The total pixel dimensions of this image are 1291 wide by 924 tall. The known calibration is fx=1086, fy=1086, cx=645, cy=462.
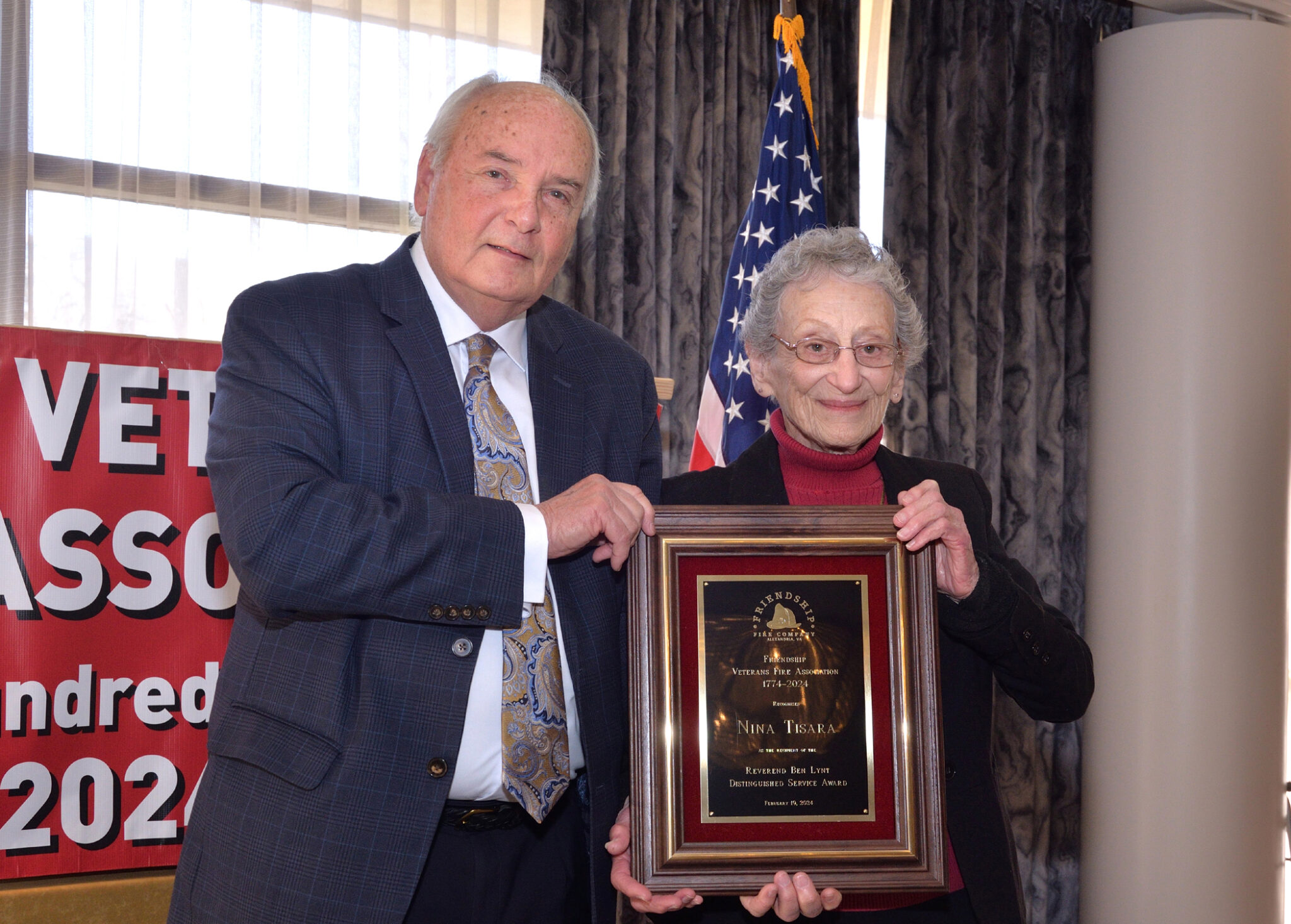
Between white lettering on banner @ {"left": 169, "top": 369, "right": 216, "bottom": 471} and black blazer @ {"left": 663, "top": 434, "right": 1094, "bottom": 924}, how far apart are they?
1595 millimetres

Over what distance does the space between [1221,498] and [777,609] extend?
11.7ft

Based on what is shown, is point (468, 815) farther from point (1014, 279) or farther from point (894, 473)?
point (1014, 279)

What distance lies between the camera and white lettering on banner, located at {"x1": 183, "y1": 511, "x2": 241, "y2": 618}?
3.03 meters

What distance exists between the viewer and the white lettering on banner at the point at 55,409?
9.52ft

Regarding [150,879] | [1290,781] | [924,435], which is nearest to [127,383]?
[150,879]

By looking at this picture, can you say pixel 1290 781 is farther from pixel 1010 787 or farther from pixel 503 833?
pixel 503 833

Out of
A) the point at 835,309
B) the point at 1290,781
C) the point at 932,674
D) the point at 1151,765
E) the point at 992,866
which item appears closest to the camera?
the point at 932,674

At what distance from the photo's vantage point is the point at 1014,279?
16.7ft

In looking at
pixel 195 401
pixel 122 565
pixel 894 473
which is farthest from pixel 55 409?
pixel 894 473

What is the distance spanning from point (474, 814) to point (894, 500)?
0.98 m

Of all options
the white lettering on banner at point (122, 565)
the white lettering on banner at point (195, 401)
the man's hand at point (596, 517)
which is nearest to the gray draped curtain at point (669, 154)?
the white lettering on banner at point (195, 401)

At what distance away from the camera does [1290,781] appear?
15.9 ft

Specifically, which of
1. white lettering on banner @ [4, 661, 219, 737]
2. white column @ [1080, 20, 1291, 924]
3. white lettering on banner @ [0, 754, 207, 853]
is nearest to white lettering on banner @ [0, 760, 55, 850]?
white lettering on banner @ [0, 754, 207, 853]

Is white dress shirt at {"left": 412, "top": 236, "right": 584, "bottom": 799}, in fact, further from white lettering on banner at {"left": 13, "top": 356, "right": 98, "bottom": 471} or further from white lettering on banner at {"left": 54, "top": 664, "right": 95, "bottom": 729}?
white lettering on banner at {"left": 54, "top": 664, "right": 95, "bottom": 729}
